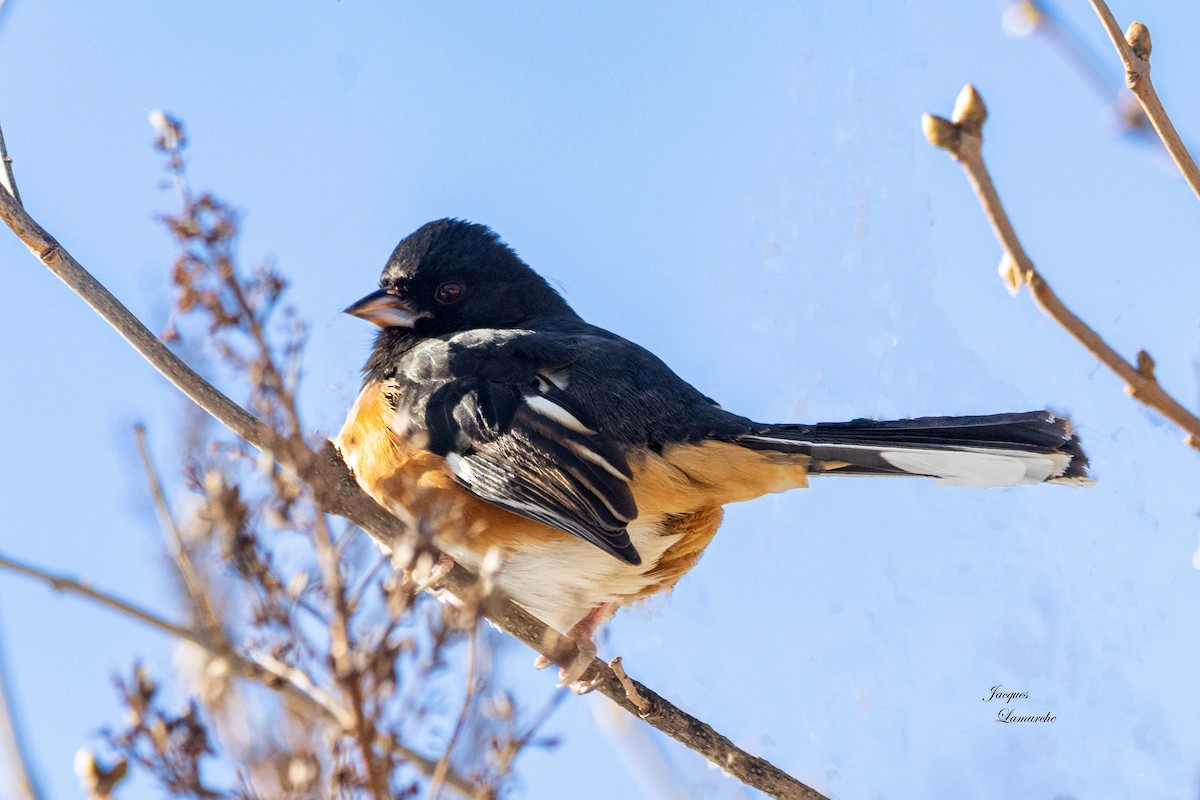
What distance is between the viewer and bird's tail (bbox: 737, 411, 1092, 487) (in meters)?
2.75

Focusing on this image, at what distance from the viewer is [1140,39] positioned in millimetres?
1554

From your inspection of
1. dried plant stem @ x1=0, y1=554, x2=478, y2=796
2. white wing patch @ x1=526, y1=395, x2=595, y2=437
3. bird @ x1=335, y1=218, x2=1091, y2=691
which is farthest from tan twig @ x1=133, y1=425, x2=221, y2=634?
white wing patch @ x1=526, y1=395, x2=595, y2=437

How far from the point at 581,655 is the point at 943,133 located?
2149 millimetres

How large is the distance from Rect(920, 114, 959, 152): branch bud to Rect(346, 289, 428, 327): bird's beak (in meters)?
2.88

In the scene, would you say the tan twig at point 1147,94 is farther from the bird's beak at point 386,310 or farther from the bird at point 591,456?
the bird's beak at point 386,310

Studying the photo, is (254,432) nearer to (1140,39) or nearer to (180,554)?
(180,554)

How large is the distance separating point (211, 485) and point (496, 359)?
195 centimetres

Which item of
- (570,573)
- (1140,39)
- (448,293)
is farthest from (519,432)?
(1140,39)

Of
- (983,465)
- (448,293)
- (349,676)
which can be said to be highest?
(448,293)

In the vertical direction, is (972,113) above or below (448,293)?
below

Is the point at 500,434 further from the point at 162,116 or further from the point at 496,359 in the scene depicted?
the point at 162,116

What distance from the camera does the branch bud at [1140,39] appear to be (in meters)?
1.55

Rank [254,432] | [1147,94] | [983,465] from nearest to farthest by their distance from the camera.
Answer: [1147,94] → [254,432] → [983,465]

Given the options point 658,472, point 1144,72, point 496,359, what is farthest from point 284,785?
point 496,359
